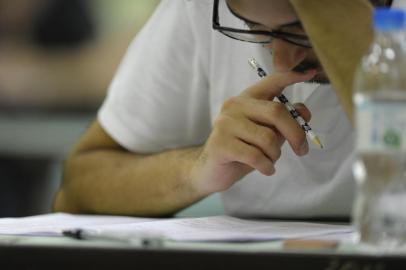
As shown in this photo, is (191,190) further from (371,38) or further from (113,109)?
(371,38)

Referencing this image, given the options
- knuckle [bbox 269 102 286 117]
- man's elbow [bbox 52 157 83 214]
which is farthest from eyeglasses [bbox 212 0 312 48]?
man's elbow [bbox 52 157 83 214]

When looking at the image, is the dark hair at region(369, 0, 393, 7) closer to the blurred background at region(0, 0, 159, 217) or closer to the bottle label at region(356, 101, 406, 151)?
the bottle label at region(356, 101, 406, 151)

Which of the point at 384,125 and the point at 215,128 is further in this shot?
the point at 215,128

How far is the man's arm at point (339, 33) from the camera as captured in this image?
Answer: 1274mm

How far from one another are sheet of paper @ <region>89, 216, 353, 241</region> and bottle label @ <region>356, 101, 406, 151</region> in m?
0.20

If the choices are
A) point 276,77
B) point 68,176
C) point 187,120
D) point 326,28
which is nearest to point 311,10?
point 326,28

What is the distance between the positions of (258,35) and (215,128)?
174mm

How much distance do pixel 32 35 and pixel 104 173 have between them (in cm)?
216

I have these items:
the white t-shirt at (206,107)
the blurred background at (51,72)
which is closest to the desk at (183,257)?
the white t-shirt at (206,107)

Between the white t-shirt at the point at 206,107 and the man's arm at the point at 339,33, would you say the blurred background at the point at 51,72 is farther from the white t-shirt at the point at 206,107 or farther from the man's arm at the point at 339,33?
the man's arm at the point at 339,33

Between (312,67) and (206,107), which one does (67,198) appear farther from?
(312,67)

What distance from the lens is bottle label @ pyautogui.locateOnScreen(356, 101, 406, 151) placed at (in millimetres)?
1012

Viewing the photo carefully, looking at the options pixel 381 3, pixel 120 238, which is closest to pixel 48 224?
pixel 120 238

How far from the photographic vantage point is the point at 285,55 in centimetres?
146
